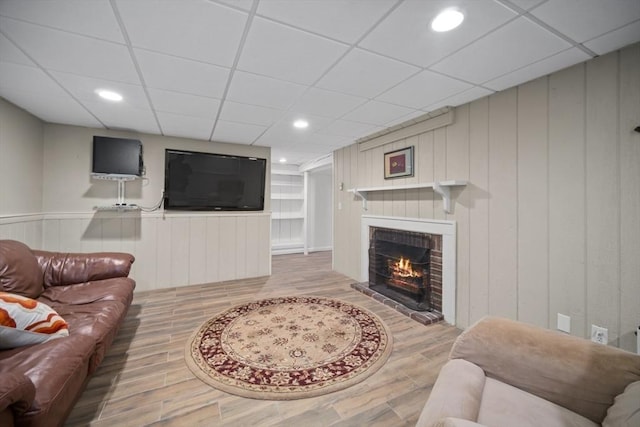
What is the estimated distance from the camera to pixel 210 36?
1.59 meters

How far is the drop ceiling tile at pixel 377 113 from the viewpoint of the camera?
273 cm

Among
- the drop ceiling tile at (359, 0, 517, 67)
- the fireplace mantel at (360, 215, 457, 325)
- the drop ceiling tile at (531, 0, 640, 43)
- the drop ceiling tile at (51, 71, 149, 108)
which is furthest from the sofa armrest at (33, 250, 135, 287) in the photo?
the drop ceiling tile at (531, 0, 640, 43)

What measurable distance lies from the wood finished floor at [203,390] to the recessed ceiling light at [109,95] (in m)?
2.30

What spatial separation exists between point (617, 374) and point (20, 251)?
3.83 metres

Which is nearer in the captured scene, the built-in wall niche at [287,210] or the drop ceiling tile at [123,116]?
the drop ceiling tile at [123,116]

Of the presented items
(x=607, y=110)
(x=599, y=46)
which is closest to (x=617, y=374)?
(x=607, y=110)

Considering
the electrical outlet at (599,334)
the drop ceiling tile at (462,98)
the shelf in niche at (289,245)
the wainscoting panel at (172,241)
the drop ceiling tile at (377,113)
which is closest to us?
the electrical outlet at (599,334)

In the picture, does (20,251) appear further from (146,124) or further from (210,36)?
(210,36)

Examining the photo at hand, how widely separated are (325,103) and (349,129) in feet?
3.26

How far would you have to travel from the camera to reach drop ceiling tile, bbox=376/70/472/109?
6.96 feet

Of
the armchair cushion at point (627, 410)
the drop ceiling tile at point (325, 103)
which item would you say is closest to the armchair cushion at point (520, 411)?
the armchair cushion at point (627, 410)

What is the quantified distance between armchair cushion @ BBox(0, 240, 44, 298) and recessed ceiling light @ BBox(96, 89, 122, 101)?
149 cm

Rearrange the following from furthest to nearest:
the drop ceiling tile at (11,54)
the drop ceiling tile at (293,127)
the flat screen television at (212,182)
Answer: the flat screen television at (212,182) < the drop ceiling tile at (293,127) < the drop ceiling tile at (11,54)

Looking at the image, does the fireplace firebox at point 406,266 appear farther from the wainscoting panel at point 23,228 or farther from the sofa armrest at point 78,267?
the wainscoting panel at point 23,228
